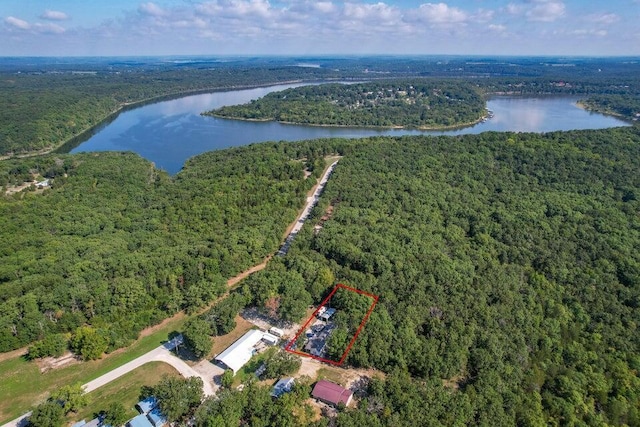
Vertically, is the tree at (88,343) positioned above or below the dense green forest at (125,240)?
below

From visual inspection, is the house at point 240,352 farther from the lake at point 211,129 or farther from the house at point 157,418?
the lake at point 211,129

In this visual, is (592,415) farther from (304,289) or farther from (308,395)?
(304,289)

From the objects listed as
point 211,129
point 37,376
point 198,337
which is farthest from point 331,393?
point 211,129

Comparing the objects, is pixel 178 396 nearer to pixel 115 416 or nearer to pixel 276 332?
pixel 115 416

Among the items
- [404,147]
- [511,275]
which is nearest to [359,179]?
[404,147]

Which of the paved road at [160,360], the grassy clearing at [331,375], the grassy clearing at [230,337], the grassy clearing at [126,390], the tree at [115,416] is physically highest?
the tree at [115,416]

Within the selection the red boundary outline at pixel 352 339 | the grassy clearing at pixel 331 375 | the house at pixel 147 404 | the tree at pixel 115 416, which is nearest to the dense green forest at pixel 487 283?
the red boundary outline at pixel 352 339
